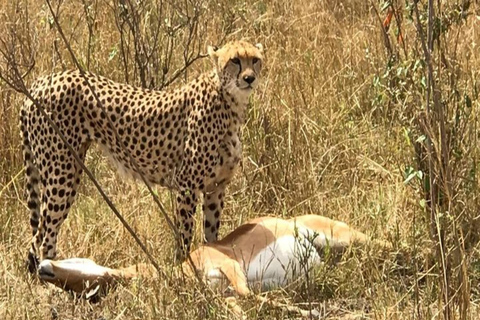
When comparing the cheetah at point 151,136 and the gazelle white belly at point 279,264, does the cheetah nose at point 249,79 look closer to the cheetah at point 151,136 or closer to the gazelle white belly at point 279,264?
the cheetah at point 151,136

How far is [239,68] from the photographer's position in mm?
4730

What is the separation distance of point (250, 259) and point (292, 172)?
873 millimetres

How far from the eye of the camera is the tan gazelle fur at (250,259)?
14.0ft

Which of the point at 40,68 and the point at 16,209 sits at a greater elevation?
the point at 40,68

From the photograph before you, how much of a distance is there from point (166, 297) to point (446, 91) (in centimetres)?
161

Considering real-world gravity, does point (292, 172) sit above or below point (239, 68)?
below

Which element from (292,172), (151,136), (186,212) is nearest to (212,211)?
(186,212)

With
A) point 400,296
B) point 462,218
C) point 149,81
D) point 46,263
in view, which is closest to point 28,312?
point 46,263

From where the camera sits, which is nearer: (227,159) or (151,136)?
(227,159)

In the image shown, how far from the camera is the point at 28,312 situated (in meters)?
4.22

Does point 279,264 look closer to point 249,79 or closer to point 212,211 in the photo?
point 212,211

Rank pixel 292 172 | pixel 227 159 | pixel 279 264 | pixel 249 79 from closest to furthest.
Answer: pixel 279 264 → pixel 249 79 → pixel 227 159 → pixel 292 172

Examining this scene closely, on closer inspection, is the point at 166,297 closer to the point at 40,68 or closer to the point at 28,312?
the point at 28,312

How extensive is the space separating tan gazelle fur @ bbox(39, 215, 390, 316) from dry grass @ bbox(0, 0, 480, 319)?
88 millimetres
